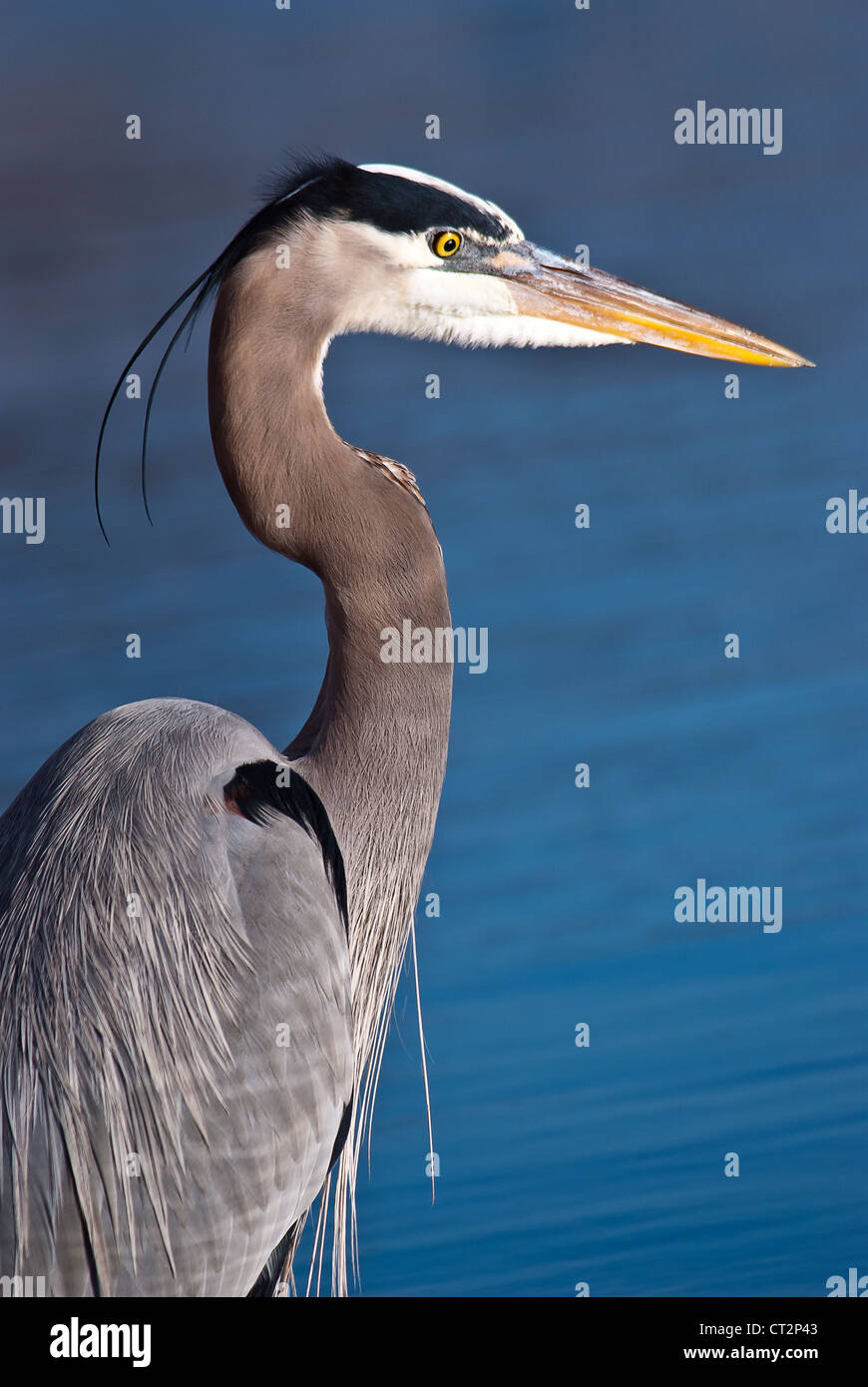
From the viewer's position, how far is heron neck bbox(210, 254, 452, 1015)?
7.88 feet

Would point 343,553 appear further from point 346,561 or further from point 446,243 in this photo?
point 446,243

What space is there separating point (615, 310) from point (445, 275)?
1.19 feet

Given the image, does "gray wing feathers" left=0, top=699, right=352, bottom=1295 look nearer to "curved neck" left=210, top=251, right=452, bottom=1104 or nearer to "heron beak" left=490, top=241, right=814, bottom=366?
"curved neck" left=210, top=251, right=452, bottom=1104

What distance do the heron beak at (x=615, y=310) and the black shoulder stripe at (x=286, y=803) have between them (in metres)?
0.93

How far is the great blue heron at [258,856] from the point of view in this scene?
2213mm

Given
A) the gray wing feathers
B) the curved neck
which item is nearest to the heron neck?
the curved neck

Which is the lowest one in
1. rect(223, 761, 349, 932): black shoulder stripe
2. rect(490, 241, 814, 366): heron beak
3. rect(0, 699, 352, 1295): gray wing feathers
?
rect(0, 699, 352, 1295): gray wing feathers

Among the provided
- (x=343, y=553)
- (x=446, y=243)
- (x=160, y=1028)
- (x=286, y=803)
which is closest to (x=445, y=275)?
(x=446, y=243)

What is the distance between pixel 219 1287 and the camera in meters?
2.28

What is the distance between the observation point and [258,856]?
235 cm

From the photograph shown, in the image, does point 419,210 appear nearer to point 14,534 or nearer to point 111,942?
point 111,942

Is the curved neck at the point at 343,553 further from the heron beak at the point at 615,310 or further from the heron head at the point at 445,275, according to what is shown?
the heron beak at the point at 615,310

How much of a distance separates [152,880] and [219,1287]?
624 mm
